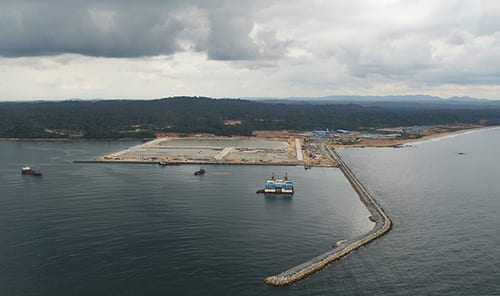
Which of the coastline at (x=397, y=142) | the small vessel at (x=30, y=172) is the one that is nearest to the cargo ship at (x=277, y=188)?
the small vessel at (x=30, y=172)

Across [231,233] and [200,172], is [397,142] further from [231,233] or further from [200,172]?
[231,233]

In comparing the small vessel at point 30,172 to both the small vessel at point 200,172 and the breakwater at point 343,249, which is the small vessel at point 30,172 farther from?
the breakwater at point 343,249

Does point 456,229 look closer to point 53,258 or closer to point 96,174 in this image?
point 53,258

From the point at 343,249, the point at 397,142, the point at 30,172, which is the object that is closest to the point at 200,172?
the point at 30,172

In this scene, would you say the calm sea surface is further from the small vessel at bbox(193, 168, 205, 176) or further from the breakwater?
the small vessel at bbox(193, 168, 205, 176)

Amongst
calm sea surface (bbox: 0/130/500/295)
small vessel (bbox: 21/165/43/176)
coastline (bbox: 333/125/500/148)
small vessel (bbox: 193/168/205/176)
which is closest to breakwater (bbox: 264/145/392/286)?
calm sea surface (bbox: 0/130/500/295)

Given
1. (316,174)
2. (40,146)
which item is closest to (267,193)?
(316,174)
